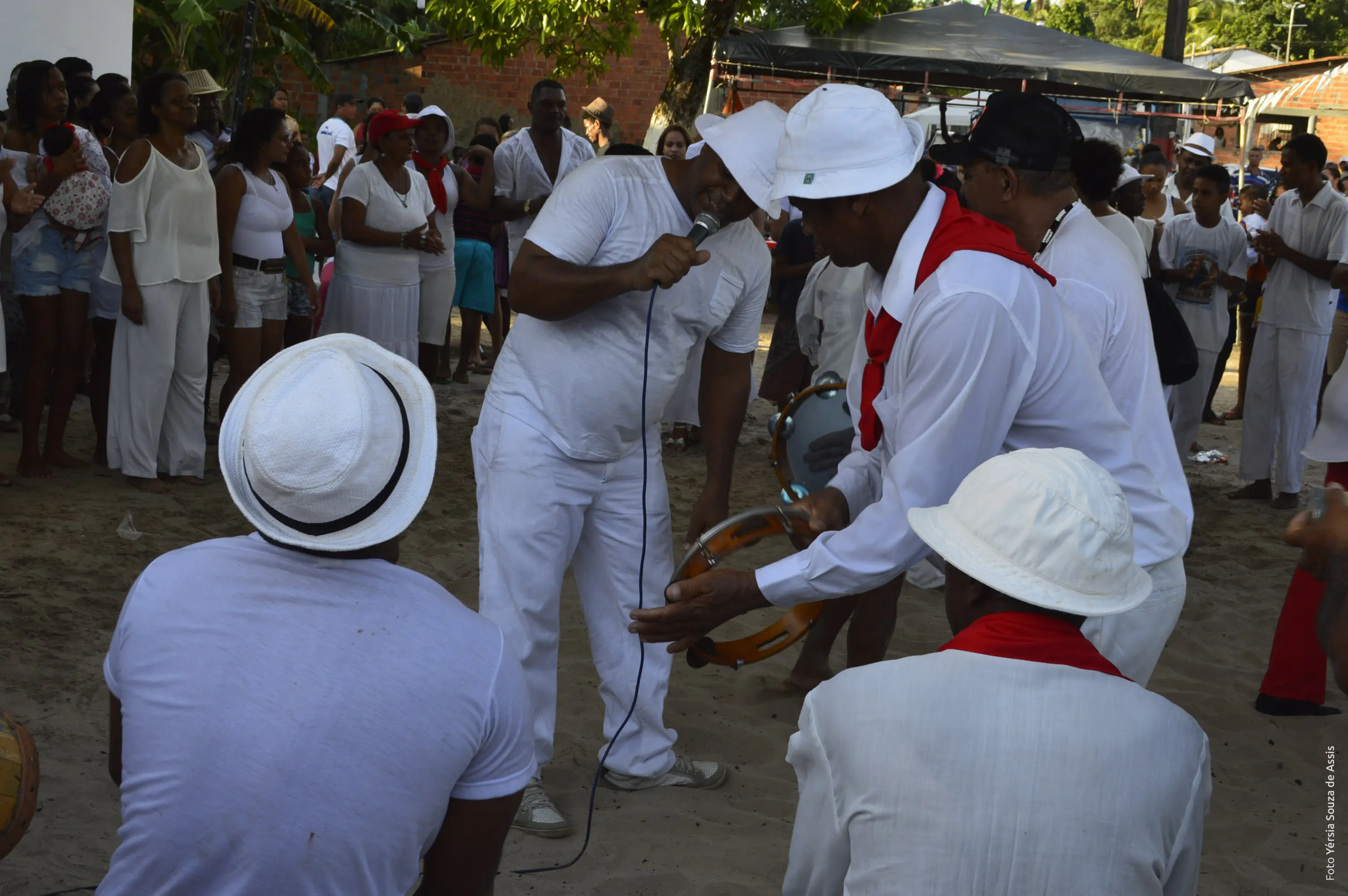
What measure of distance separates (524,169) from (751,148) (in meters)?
6.48

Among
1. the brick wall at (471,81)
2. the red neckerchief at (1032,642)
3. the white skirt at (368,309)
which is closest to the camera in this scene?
the red neckerchief at (1032,642)

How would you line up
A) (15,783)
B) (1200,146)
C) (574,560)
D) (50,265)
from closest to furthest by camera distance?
(15,783) → (574,560) → (50,265) → (1200,146)

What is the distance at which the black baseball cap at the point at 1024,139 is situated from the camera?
3504 mm

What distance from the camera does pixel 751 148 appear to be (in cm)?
349

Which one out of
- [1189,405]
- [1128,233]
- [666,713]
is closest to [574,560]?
[666,713]

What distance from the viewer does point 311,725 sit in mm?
1809

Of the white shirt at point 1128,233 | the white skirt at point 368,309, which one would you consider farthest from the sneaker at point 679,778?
the white skirt at point 368,309

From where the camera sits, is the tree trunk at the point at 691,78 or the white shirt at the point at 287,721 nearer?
the white shirt at the point at 287,721

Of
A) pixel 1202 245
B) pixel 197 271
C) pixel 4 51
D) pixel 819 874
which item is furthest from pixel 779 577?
pixel 4 51

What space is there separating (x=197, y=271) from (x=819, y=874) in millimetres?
5950

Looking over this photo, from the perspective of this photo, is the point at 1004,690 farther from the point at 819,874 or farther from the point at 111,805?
the point at 111,805

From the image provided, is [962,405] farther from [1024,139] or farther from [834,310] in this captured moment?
[834,310]

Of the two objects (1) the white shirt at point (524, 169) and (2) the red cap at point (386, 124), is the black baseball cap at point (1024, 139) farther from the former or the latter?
(1) the white shirt at point (524, 169)

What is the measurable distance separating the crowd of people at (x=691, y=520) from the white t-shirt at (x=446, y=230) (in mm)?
2640
